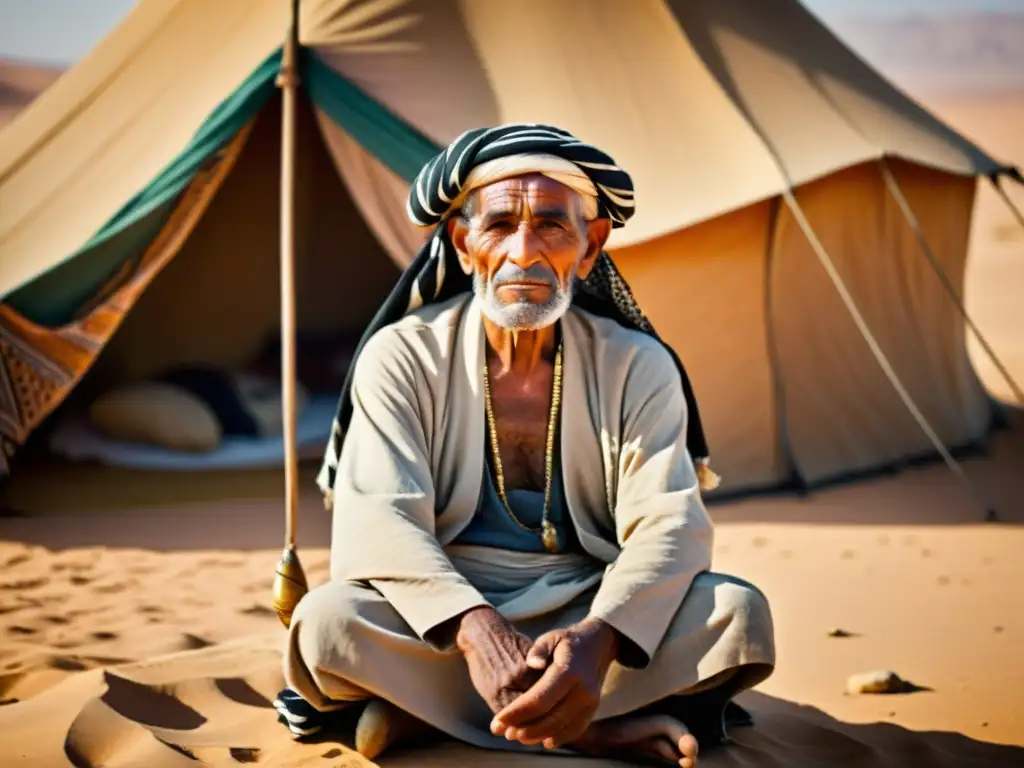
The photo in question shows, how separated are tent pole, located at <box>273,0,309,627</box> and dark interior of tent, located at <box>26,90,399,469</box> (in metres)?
1.33

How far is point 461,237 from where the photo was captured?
3002mm

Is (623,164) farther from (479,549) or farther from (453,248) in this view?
(479,549)

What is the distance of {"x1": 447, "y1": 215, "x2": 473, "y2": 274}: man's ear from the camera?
2982 mm

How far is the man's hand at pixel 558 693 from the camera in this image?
241 centimetres

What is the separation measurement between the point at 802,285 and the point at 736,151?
28.9 inches

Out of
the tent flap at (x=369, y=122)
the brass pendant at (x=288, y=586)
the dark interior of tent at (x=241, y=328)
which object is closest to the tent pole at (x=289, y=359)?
the brass pendant at (x=288, y=586)

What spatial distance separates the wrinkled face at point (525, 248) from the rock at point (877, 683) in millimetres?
1420

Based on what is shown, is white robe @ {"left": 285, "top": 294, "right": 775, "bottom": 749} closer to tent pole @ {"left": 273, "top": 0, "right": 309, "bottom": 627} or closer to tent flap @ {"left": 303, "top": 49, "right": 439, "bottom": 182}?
tent pole @ {"left": 273, "top": 0, "right": 309, "bottom": 627}

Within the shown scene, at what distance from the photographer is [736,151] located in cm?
581

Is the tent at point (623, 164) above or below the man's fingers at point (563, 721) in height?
above

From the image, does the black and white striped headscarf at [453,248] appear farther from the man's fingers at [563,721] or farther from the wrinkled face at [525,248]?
the man's fingers at [563,721]

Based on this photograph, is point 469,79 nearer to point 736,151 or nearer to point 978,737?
point 736,151

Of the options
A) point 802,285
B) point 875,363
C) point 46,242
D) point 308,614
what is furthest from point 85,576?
point 875,363

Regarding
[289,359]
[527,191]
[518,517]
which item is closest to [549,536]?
[518,517]
